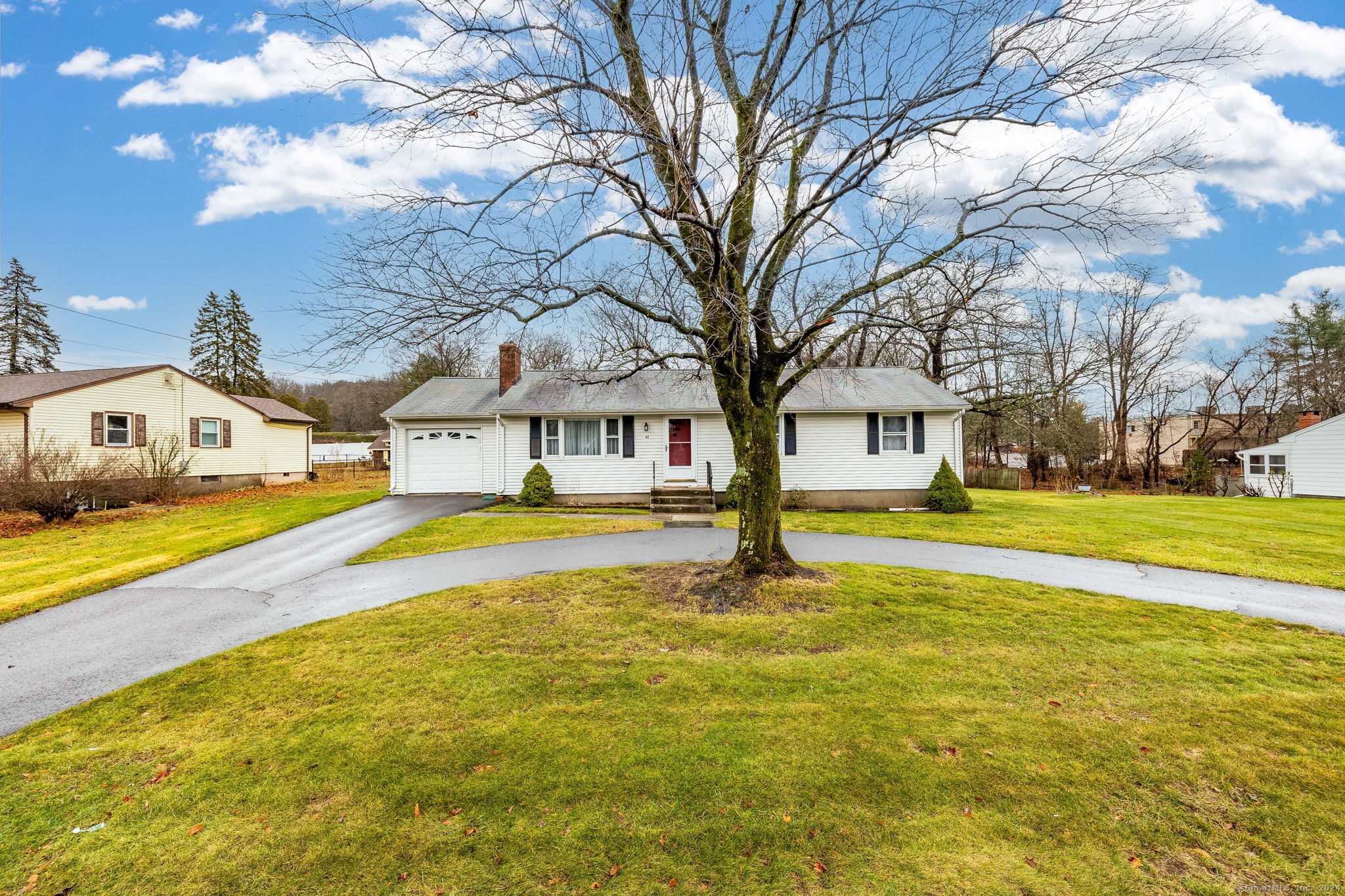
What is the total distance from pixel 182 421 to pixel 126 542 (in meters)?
13.2

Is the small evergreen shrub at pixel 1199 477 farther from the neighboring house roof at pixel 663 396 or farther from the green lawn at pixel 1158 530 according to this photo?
the neighboring house roof at pixel 663 396

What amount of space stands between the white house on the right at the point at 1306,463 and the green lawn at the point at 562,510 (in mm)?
27240

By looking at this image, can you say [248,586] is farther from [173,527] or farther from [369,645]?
[173,527]

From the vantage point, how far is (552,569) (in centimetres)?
820

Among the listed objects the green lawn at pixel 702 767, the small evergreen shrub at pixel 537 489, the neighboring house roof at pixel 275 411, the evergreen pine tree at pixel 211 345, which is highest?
the evergreen pine tree at pixel 211 345

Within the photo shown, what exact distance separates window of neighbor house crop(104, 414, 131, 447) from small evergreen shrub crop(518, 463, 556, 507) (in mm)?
15661

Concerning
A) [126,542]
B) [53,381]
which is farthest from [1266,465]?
[53,381]

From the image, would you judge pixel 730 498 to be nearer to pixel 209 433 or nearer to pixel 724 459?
pixel 724 459

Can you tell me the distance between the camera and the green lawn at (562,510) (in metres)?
14.5

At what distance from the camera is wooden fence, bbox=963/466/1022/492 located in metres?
26.5

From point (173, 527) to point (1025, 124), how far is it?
18.2 metres

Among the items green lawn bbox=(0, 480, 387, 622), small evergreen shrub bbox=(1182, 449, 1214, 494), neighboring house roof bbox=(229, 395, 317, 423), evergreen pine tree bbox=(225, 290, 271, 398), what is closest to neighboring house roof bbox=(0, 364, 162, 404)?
neighboring house roof bbox=(229, 395, 317, 423)

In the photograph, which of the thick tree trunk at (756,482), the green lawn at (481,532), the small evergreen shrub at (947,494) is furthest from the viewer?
the small evergreen shrub at (947,494)

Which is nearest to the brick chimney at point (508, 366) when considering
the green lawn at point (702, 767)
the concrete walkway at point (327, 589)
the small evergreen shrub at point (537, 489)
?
the small evergreen shrub at point (537, 489)
